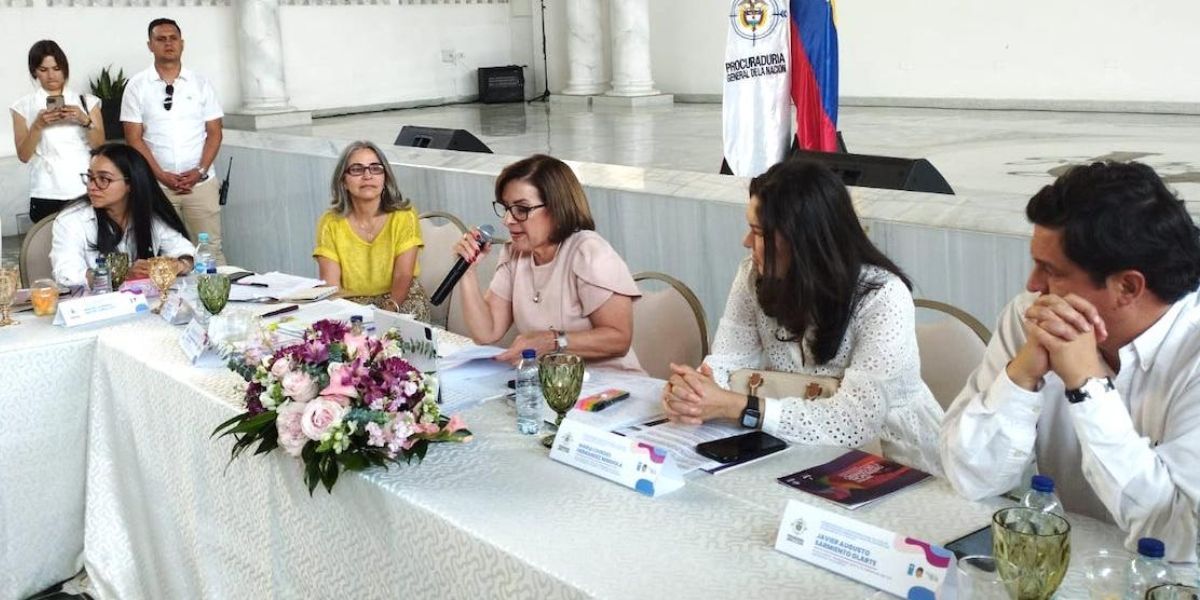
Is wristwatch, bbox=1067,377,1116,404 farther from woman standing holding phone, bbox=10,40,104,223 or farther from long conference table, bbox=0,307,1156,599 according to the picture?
woman standing holding phone, bbox=10,40,104,223

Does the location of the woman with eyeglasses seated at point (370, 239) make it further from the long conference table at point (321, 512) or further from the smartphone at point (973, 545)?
the smartphone at point (973, 545)

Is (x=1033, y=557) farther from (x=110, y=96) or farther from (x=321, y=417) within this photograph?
(x=110, y=96)

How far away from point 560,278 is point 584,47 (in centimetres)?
1204

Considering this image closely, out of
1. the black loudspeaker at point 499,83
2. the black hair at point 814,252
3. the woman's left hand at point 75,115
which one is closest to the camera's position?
the black hair at point 814,252

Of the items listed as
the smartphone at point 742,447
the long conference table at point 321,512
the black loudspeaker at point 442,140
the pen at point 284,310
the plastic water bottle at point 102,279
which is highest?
the black loudspeaker at point 442,140

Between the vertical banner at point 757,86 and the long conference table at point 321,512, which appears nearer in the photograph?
the long conference table at point 321,512

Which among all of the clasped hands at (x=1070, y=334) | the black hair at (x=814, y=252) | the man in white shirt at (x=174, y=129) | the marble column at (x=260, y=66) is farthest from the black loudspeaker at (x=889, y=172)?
the marble column at (x=260, y=66)

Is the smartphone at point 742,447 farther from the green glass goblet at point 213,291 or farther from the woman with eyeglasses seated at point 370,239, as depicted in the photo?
the woman with eyeglasses seated at point 370,239

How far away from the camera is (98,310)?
340 cm

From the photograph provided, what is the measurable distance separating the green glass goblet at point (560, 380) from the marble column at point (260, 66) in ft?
36.9

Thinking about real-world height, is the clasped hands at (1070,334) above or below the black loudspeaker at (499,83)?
below

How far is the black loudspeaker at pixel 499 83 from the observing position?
1521 centimetres

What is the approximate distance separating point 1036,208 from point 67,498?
2897 mm

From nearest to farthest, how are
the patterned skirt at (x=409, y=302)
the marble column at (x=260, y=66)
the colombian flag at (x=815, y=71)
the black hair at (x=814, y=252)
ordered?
1. the black hair at (x=814, y=252)
2. the patterned skirt at (x=409, y=302)
3. the colombian flag at (x=815, y=71)
4. the marble column at (x=260, y=66)
